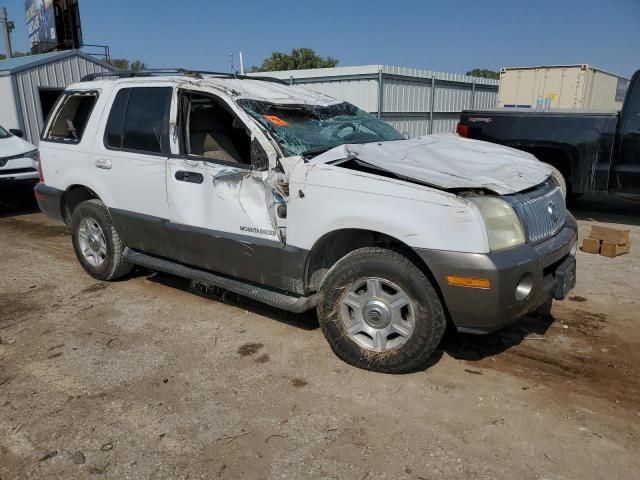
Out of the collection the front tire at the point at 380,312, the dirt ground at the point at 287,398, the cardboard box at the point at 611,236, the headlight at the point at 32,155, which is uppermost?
the headlight at the point at 32,155

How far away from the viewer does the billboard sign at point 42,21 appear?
22922 mm

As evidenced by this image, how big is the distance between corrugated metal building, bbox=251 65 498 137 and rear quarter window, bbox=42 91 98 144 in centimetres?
824

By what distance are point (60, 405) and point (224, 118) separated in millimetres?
2619

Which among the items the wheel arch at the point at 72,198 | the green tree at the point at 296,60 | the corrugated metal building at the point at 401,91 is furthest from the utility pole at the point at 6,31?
the wheel arch at the point at 72,198

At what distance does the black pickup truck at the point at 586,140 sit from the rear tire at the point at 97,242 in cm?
568

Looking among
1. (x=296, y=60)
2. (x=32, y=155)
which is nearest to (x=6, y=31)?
(x=296, y=60)

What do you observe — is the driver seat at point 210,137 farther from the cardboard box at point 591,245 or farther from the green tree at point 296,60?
the green tree at point 296,60

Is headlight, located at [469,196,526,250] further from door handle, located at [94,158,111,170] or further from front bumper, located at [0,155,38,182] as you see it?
front bumper, located at [0,155,38,182]

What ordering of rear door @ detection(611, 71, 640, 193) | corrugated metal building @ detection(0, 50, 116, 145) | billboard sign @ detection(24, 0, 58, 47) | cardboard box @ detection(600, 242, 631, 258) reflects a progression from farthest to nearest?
billboard sign @ detection(24, 0, 58, 47), corrugated metal building @ detection(0, 50, 116, 145), rear door @ detection(611, 71, 640, 193), cardboard box @ detection(600, 242, 631, 258)

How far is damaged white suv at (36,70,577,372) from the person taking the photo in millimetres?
3049

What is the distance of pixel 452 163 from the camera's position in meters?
3.51

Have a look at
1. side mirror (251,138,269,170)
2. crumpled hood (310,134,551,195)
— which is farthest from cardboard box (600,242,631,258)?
side mirror (251,138,269,170)

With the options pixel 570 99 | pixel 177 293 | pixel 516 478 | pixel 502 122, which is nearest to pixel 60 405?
pixel 177 293

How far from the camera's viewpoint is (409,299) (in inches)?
126
